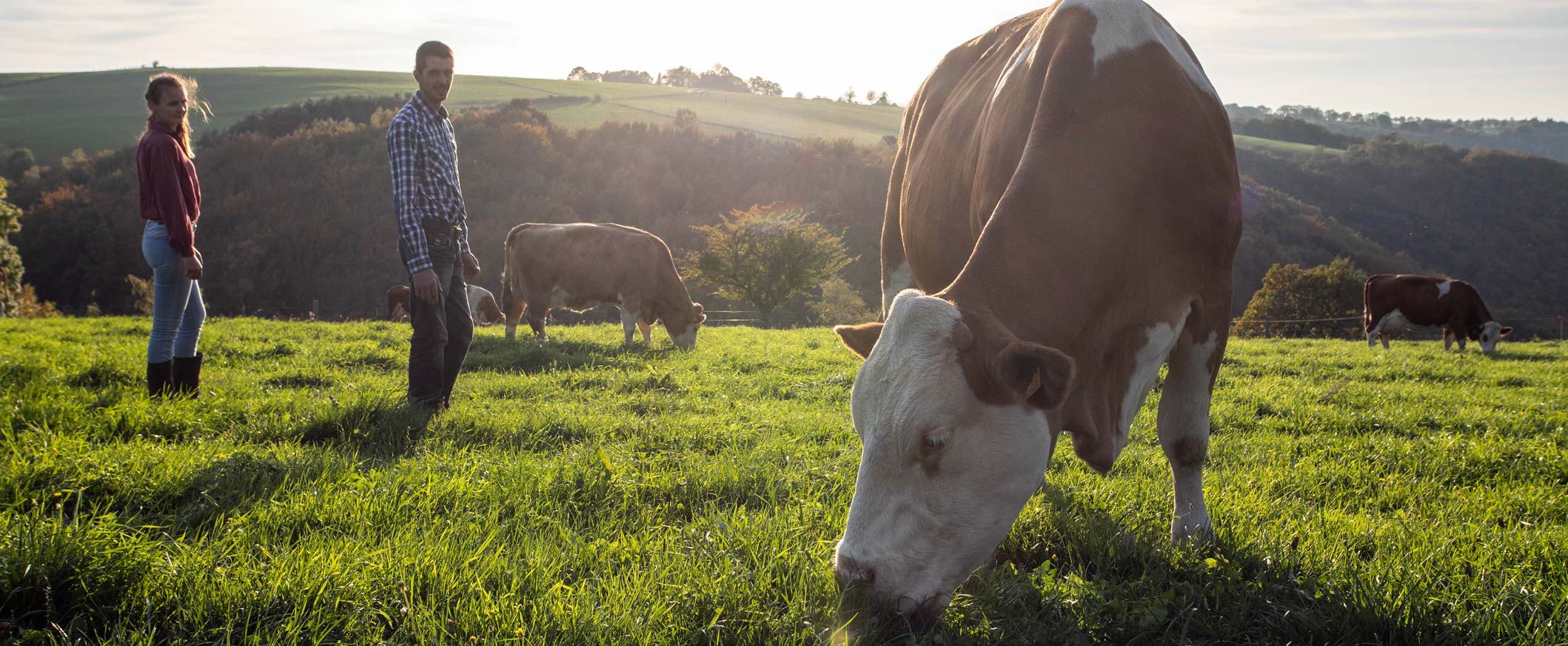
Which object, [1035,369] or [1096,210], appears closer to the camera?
[1035,369]

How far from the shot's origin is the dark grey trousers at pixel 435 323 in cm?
533

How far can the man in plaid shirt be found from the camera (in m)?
5.21

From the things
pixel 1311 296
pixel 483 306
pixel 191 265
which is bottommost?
pixel 483 306

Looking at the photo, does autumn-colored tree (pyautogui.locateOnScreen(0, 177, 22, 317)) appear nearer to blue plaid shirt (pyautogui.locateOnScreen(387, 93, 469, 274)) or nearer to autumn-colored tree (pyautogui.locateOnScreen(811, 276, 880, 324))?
autumn-colored tree (pyautogui.locateOnScreen(811, 276, 880, 324))

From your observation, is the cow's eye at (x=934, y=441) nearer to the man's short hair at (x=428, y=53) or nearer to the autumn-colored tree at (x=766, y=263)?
the man's short hair at (x=428, y=53)

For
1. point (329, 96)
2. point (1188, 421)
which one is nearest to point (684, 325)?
point (1188, 421)

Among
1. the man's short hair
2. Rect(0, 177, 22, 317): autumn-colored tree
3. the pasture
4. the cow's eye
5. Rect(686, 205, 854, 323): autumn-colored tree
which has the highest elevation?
the man's short hair

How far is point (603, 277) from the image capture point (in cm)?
1332

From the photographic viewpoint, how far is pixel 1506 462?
197 inches

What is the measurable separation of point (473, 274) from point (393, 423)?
153 centimetres

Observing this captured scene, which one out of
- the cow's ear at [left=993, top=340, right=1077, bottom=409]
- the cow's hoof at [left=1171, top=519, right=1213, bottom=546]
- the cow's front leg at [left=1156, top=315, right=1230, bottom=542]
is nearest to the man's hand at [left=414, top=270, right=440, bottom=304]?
the cow's ear at [left=993, top=340, right=1077, bottom=409]

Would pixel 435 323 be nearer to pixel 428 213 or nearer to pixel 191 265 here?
pixel 428 213

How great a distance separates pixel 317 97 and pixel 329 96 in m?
1.52

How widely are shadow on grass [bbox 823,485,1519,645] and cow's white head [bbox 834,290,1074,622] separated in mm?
123
